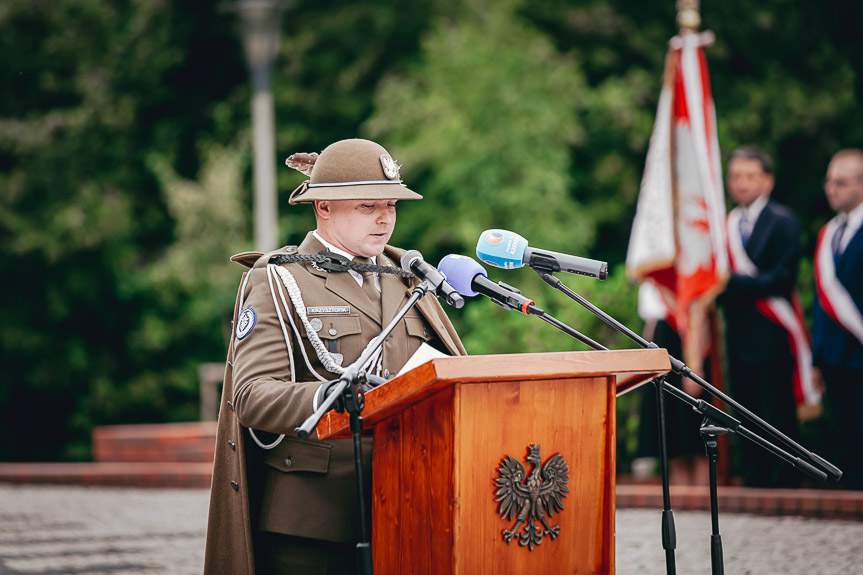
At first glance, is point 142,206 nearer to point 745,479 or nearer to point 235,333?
point 745,479

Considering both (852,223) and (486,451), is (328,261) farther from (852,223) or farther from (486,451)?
(852,223)

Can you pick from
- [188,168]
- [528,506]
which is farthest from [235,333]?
[188,168]

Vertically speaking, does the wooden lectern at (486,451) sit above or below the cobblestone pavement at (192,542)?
above

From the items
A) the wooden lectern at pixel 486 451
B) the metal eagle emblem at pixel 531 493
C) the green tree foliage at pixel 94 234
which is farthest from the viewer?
the green tree foliage at pixel 94 234

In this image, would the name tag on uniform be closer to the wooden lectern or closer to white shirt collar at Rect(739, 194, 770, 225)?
the wooden lectern

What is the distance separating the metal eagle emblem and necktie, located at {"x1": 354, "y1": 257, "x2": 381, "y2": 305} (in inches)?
37.0

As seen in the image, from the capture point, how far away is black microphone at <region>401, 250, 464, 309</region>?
3299mm

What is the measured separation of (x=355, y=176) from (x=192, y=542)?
508 cm

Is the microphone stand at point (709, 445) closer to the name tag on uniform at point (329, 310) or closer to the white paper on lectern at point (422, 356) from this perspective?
the white paper on lectern at point (422, 356)

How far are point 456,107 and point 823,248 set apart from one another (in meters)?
8.79

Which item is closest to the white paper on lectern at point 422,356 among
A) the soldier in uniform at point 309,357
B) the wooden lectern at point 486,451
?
the wooden lectern at point 486,451

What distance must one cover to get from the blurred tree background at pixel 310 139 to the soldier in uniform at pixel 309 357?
11.2 m

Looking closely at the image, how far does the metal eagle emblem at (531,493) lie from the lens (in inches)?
126

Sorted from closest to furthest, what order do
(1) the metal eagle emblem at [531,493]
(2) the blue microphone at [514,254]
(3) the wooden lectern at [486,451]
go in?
1. (3) the wooden lectern at [486,451]
2. (1) the metal eagle emblem at [531,493]
3. (2) the blue microphone at [514,254]
